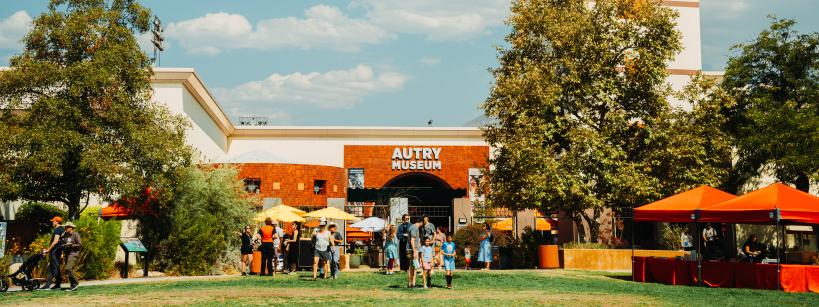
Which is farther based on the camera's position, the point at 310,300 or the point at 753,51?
the point at 753,51

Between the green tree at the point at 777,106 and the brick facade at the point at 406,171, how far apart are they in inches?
724

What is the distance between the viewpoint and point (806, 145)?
26.1 meters

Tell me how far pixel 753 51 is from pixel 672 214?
43.1 ft

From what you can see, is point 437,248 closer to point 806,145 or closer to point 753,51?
Answer: point 806,145

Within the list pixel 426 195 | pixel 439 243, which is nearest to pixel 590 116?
pixel 439 243

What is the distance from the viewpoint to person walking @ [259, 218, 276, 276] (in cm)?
2288

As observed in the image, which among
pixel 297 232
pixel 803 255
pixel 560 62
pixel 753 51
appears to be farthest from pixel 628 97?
pixel 297 232

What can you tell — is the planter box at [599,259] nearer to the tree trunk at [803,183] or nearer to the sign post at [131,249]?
the tree trunk at [803,183]

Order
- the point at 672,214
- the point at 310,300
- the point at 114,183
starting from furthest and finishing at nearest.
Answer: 1. the point at 114,183
2. the point at 672,214
3. the point at 310,300

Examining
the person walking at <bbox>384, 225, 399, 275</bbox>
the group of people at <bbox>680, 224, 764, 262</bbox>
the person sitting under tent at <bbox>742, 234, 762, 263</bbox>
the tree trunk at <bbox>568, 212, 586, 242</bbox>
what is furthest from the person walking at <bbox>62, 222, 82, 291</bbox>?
the tree trunk at <bbox>568, 212, 586, 242</bbox>

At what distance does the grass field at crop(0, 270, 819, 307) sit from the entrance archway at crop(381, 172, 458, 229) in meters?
14.5

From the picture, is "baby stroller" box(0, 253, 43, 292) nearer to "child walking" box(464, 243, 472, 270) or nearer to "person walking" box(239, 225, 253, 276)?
"person walking" box(239, 225, 253, 276)

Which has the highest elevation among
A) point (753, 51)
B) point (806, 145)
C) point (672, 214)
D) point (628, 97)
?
point (753, 51)

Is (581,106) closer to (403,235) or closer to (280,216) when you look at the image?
(403,235)
